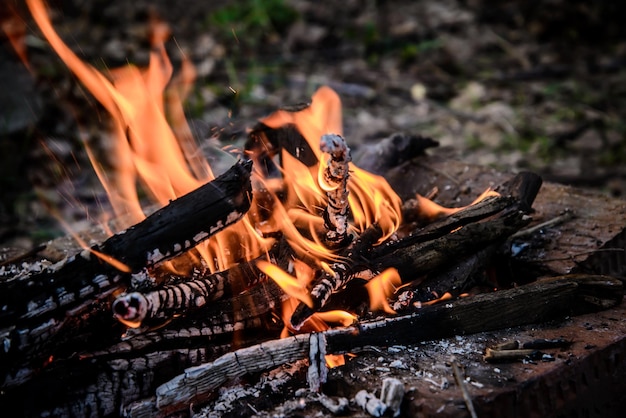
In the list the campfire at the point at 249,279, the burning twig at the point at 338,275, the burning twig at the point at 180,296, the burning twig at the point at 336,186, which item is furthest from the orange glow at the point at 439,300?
the burning twig at the point at 180,296

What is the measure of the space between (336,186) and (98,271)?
93 centimetres

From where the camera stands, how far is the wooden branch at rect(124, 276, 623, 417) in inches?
76.4

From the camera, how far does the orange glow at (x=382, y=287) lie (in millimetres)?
2346

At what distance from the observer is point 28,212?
15.4 feet

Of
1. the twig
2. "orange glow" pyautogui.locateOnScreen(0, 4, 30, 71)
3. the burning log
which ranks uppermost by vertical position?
"orange glow" pyautogui.locateOnScreen(0, 4, 30, 71)

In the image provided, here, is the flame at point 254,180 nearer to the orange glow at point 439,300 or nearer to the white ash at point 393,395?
the orange glow at point 439,300

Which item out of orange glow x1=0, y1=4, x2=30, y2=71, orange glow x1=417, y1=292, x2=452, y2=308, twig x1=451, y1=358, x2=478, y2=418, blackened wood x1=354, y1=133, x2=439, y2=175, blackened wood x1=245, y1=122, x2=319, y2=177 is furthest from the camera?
orange glow x1=0, y1=4, x2=30, y2=71

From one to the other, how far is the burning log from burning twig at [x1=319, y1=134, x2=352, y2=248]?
0.32 metres

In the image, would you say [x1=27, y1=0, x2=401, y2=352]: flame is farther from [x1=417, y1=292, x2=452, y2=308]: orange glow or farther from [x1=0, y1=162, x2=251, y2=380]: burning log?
[x1=0, y1=162, x2=251, y2=380]: burning log

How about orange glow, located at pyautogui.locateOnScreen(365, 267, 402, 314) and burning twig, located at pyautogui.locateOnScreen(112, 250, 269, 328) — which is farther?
orange glow, located at pyautogui.locateOnScreen(365, 267, 402, 314)

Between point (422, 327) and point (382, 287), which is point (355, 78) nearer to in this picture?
point (382, 287)

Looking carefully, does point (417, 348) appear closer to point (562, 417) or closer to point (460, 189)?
point (562, 417)

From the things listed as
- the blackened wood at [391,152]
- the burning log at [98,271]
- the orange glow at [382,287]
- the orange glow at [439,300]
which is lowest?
the orange glow at [439,300]

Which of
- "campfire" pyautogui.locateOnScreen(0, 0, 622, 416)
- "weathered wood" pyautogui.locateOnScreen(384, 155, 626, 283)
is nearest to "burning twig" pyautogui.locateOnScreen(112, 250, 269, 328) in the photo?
"campfire" pyautogui.locateOnScreen(0, 0, 622, 416)
